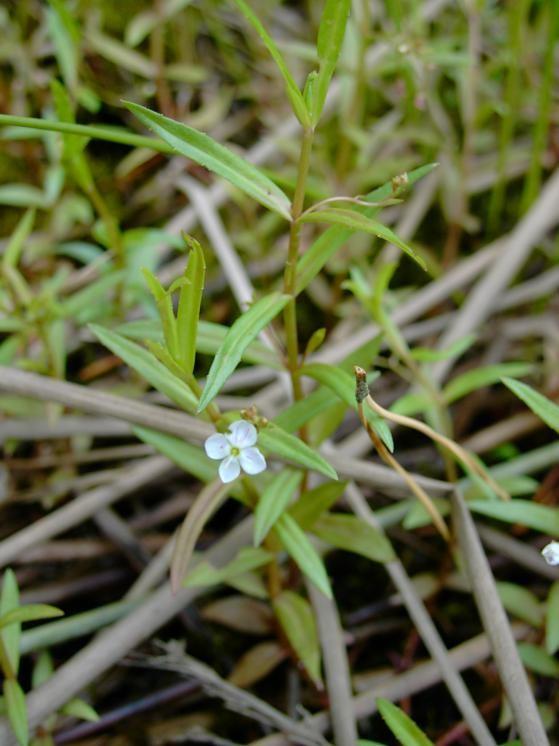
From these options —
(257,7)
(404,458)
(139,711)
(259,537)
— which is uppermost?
(257,7)

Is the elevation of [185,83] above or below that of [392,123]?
above

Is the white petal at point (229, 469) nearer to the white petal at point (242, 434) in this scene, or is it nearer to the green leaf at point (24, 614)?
the white petal at point (242, 434)

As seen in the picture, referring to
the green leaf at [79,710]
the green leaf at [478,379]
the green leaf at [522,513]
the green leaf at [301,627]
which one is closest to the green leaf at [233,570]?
the green leaf at [301,627]

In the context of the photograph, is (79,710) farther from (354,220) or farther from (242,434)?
(354,220)

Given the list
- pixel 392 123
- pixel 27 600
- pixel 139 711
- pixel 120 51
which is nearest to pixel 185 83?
pixel 120 51

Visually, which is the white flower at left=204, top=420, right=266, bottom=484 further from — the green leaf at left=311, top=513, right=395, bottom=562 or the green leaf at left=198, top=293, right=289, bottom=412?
the green leaf at left=311, top=513, right=395, bottom=562

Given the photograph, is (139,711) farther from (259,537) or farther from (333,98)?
(333,98)
